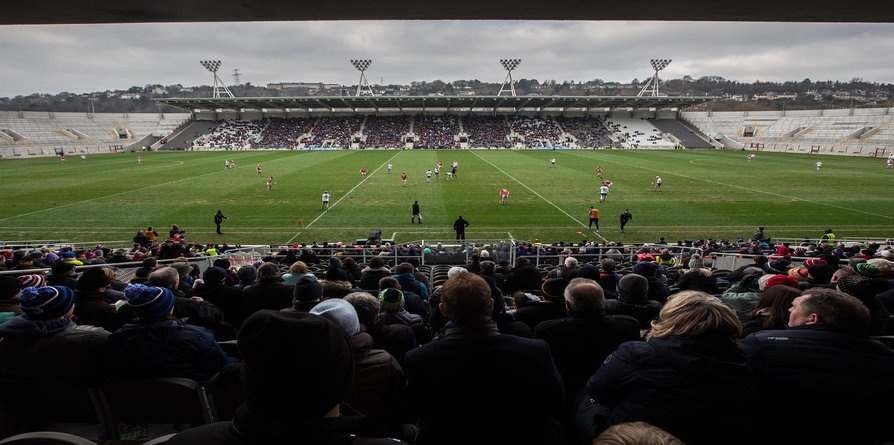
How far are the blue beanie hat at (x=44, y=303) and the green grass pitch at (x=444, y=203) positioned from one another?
16.3 meters

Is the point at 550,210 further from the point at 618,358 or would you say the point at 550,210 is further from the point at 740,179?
the point at 618,358

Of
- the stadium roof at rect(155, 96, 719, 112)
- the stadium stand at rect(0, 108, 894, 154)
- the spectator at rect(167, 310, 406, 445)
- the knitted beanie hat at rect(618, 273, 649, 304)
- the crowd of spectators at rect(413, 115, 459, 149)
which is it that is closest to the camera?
the spectator at rect(167, 310, 406, 445)

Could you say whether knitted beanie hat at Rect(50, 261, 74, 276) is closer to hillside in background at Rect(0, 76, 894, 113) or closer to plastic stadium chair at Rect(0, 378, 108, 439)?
plastic stadium chair at Rect(0, 378, 108, 439)

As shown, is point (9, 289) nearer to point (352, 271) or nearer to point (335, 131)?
point (352, 271)

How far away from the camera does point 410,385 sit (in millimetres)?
2766

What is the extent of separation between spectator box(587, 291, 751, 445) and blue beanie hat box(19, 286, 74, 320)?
3718 mm

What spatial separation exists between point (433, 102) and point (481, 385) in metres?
80.7

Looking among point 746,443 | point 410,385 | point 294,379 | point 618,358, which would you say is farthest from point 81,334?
point 746,443

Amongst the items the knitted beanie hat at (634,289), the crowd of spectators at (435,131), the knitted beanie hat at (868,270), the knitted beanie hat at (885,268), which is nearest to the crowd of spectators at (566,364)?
the knitted beanie hat at (634,289)

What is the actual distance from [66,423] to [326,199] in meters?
22.6

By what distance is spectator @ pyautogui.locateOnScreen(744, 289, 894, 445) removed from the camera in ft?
8.93

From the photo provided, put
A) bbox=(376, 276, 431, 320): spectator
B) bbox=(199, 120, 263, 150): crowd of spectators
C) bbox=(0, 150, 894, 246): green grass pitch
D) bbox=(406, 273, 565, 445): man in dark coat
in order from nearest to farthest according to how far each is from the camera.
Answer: bbox=(406, 273, 565, 445): man in dark coat, bbox=(376, 276, 431, 320): spectator, bbox=(0, 150, 894, 246): green grass pitch, bbox=(199, 120, 263, 150): crowd of spectators

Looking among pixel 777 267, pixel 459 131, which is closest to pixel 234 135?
pixel 459 131

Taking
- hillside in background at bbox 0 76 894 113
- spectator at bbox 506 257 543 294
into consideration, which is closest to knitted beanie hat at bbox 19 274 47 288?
spectator at bbox 506 257 543 294
